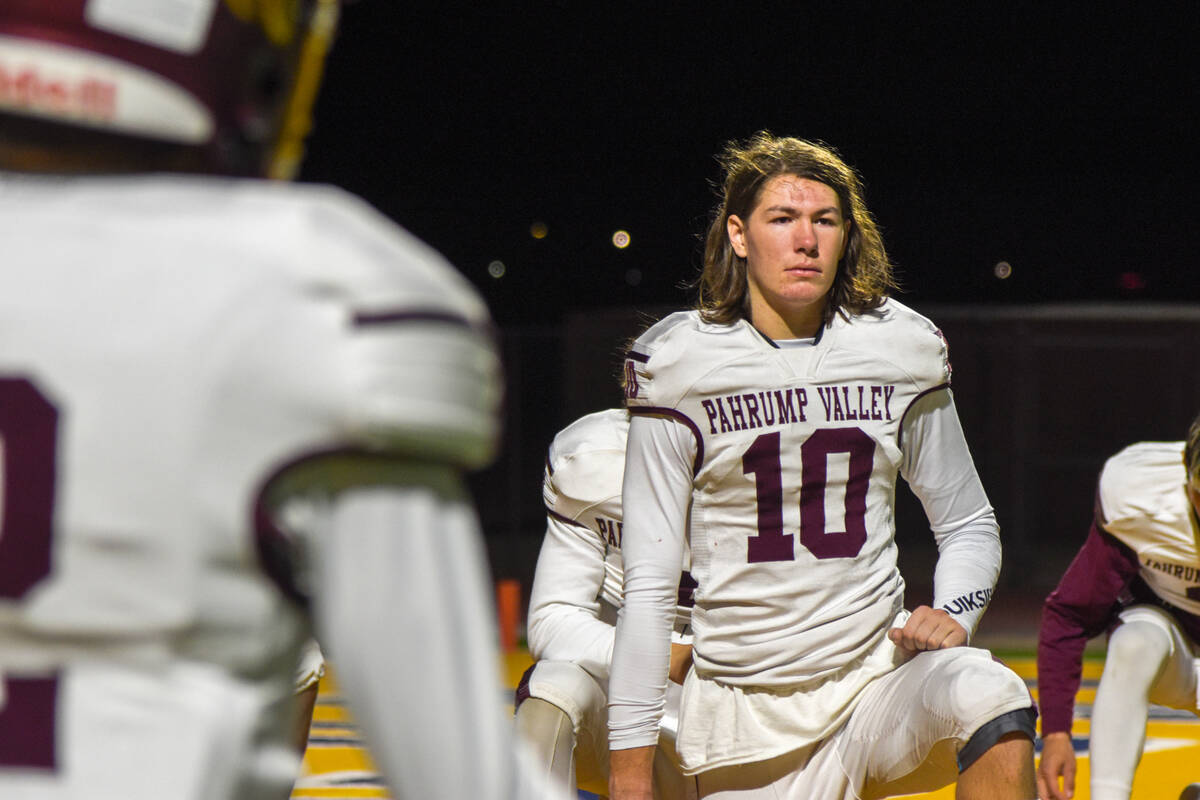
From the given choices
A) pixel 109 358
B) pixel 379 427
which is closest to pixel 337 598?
pixel 379 427

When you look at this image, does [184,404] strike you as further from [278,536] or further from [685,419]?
[685,419]

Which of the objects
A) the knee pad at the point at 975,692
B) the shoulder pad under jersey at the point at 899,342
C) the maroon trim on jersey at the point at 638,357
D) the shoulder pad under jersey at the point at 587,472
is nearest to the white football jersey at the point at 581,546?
the shoulder pad under jersey at the point at 587,472

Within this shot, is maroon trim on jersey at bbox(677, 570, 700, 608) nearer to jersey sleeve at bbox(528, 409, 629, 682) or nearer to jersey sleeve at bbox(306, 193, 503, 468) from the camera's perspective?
jersey sleeve at bbox(528, 409, 629, 682)

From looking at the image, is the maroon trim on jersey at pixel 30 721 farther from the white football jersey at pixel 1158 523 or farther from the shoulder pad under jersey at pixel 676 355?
the white football jersey at pixel 1158 523

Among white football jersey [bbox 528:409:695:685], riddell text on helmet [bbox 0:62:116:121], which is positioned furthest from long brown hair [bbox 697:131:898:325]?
riddell text on helmet [bbox 0:62:116:121]

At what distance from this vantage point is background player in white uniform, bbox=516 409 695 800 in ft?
11.0

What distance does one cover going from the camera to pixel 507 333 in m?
14.0

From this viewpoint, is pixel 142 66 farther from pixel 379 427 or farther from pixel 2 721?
pixel 2 721

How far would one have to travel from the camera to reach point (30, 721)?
1.22m

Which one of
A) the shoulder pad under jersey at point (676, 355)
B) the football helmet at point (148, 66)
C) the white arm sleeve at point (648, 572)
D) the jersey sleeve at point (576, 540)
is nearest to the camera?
the football helmet at point (148, 66)

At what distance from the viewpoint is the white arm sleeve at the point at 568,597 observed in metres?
3.68

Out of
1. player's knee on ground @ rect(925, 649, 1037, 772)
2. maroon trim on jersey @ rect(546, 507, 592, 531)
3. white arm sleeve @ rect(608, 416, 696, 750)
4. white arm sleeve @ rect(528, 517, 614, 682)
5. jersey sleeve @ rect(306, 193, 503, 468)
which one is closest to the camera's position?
jersey sleeve @ rect(306, 193, 503, 468)

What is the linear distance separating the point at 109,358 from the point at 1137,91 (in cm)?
1880

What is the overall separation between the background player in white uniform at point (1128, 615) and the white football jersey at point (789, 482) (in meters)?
1.08
